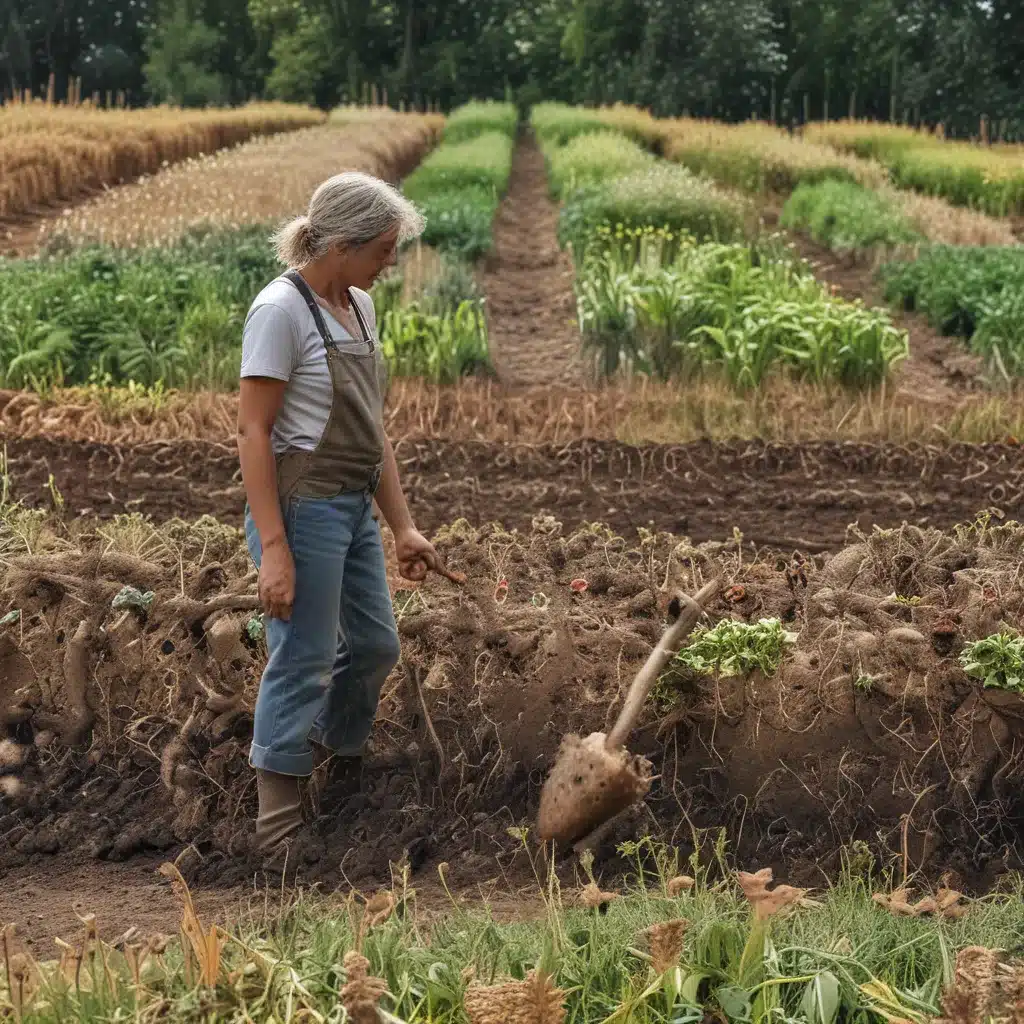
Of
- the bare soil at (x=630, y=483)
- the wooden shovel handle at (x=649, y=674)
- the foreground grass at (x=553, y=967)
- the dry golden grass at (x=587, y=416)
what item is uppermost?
the wooden shovel handle at (x=649, y=674)

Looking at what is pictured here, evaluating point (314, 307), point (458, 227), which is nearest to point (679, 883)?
point (314, 307)

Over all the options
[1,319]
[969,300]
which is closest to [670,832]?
[1,319]

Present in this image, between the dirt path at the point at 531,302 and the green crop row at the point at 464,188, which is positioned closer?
the dirt path at the point at 531,302

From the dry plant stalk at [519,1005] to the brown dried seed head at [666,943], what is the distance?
0.21 m

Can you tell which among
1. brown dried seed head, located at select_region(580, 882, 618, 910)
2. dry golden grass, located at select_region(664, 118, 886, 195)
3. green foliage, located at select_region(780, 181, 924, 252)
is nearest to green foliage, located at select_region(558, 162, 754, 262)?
green foliage, located at select_region(780, 181, 924, 252)

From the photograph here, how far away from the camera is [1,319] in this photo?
341 inches

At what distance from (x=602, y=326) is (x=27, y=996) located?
280 inches

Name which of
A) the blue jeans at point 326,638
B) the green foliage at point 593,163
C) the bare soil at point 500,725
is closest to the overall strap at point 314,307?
the blue jeans at point 326,638

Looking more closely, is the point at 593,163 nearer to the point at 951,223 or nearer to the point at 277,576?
the point at 951,223

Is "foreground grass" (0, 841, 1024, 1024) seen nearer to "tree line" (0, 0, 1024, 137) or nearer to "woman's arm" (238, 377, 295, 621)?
"woman's arm" (238, 377, 295, 621)

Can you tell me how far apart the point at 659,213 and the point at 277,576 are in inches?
403

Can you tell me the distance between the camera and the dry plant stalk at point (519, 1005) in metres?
2.33

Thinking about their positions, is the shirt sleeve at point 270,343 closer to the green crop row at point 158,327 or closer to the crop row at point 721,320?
the green crop row at point 158,327

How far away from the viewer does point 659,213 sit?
42.2 feet
